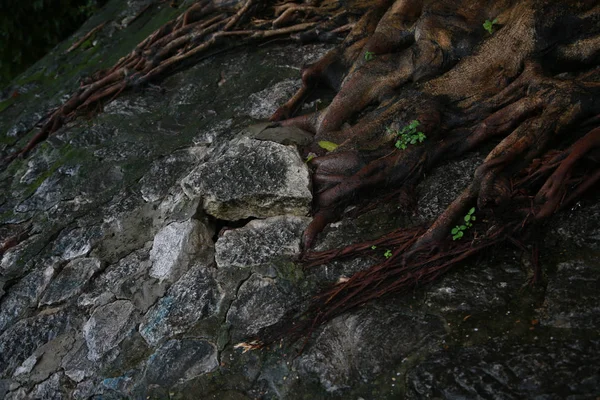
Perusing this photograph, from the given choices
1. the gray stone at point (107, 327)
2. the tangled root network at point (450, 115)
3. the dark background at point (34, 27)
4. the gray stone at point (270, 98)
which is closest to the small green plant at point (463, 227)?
the tangled root network at point (450, 115)

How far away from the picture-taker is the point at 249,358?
9.03 ft

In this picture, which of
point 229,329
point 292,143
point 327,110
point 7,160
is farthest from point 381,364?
point 7,160

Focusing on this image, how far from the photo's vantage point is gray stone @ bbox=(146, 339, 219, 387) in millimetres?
2840

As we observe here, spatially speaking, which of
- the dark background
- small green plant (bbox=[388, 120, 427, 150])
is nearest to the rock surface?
small green plant (bbox=[388, 120, 427, 150])

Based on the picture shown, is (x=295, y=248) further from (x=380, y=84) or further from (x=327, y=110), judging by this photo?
(x=380, y=84)

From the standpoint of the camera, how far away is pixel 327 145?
353 cm

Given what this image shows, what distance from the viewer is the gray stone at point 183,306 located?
10.1 ft

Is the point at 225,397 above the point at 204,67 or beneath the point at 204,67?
beneath

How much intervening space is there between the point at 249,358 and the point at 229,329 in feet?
0.83

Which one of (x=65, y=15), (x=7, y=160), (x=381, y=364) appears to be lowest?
(x=381, y=364)

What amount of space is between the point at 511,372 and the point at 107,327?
7.17ft

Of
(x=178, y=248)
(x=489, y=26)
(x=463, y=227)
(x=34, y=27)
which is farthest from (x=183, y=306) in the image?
(x=34, y=27)

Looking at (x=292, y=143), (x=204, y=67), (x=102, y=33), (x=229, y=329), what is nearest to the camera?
(x=229, y=329)

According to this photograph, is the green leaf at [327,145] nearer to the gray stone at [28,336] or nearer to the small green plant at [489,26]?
the small green plant at [489,26]
